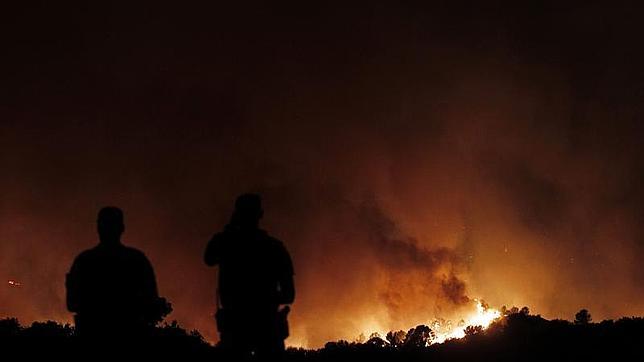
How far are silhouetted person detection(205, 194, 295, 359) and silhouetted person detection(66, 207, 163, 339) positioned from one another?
2.62 feet

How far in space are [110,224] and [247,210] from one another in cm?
149

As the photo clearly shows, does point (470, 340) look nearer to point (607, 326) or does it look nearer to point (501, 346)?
point (501, 346)

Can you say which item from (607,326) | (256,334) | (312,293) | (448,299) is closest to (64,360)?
(256,334)

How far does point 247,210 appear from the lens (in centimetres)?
786

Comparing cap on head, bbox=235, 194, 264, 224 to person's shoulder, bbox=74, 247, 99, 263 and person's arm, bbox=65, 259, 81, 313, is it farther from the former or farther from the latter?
person's arm, bbox=65, 259, 81, 313

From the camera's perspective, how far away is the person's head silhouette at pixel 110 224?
755cm

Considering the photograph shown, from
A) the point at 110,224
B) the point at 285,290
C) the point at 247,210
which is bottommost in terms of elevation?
the point at 285,290

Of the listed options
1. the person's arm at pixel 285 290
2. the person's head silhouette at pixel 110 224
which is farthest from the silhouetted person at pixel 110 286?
the person's arm at pixel 285 290

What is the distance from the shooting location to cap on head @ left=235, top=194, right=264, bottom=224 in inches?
308

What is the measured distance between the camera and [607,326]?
16.5 m

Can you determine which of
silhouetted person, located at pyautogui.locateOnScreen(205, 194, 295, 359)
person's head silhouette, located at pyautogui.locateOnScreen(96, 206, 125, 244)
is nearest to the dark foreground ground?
silhouetted person, located at pyautogui.locateOnScreen(205, 194, 295, 359)

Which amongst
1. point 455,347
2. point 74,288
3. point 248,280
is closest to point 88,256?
point 74,288

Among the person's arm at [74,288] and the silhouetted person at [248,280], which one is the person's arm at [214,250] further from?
the person's arm at [74,288]

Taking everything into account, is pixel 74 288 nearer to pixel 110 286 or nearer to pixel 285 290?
pixel 110 286
